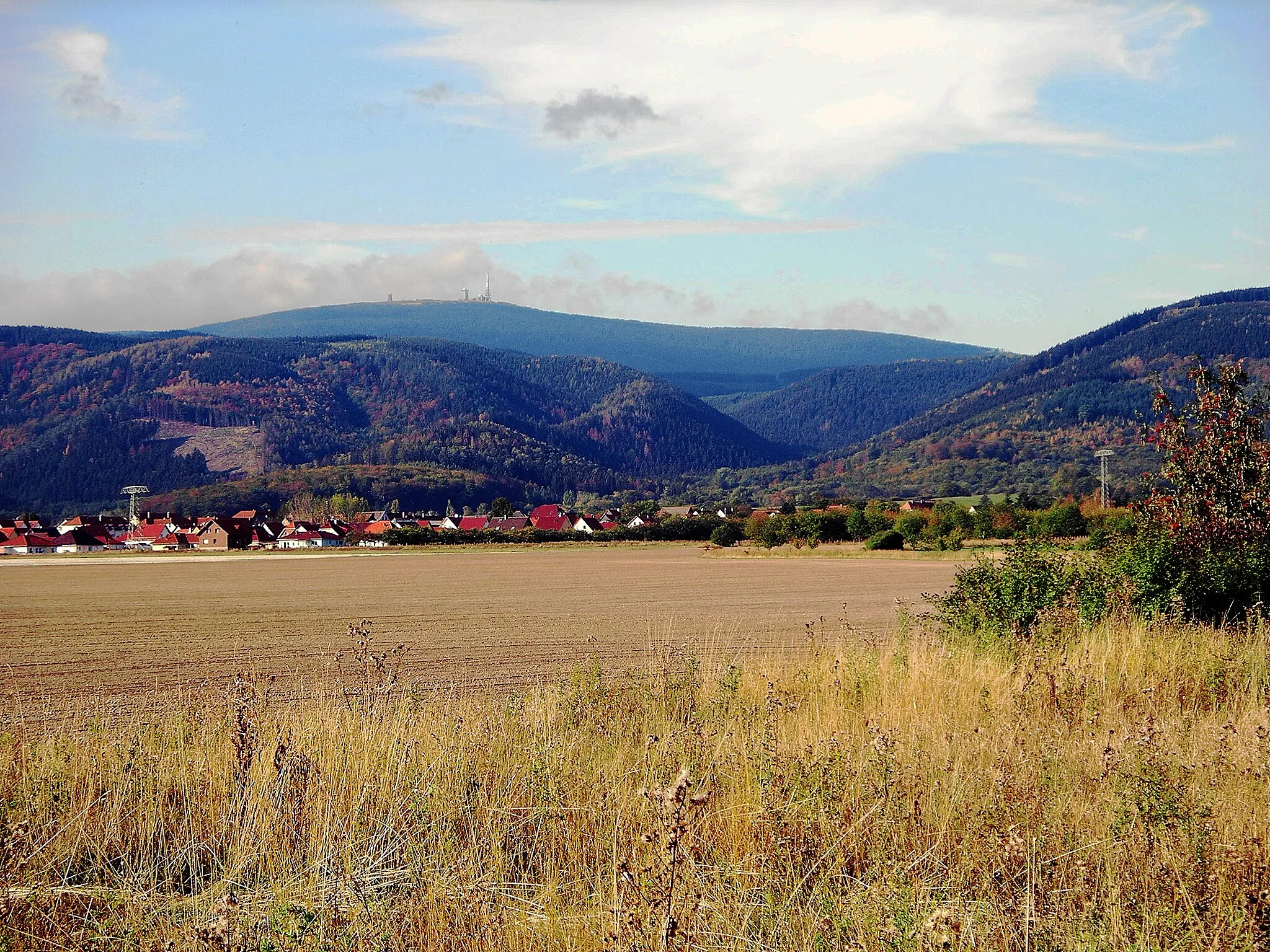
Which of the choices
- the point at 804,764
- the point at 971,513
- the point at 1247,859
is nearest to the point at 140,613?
the point at 804,764

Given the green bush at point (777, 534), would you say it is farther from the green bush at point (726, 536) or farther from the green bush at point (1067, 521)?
the green bush at point (1067, 521)

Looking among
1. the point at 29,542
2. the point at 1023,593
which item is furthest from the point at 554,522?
the point at 1023,593

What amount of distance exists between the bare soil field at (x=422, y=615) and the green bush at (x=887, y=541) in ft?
39.4

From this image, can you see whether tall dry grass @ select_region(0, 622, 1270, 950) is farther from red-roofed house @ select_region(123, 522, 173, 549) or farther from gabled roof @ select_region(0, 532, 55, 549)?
gabled roof @ select_region(0, 532, 55, 549)

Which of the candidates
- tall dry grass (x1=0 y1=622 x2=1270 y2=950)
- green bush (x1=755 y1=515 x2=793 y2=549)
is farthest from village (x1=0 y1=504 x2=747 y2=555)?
tall dry grass (x1=0 y1=622 x2=1270 y2=950)

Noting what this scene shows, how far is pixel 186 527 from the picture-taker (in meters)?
170

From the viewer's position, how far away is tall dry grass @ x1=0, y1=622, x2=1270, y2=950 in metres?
5.63

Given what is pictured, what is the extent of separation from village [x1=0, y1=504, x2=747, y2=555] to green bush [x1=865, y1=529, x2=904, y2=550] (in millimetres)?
43027

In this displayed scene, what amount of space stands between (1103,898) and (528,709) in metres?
5.57

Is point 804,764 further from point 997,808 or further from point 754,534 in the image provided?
point 754,534

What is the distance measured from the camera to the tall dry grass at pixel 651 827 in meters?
5.63

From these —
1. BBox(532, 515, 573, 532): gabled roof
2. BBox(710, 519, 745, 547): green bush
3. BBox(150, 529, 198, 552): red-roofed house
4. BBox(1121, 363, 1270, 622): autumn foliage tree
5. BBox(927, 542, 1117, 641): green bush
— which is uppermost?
BBox(1121, 363, 1270, 622): autumn foliage tree

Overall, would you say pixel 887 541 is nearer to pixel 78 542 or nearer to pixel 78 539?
pixel 78 542

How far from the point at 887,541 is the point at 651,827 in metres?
92.1
